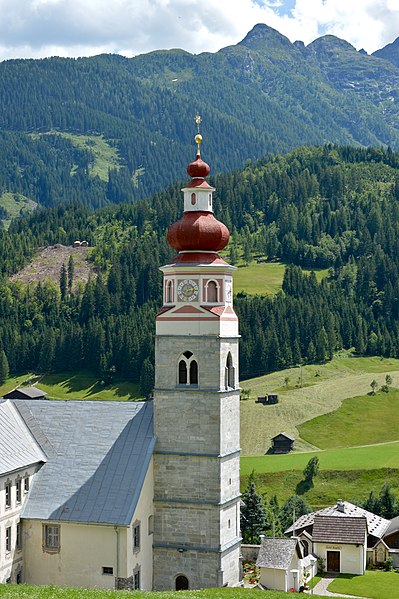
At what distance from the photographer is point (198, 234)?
2203 inches

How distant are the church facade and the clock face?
0.19 feet

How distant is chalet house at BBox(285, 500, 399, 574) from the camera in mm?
70562

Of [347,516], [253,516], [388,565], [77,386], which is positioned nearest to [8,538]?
[253,516]

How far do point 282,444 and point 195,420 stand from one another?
216ft

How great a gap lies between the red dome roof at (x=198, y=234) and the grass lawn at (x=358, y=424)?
7015 cm

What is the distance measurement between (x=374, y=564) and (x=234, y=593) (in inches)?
1135

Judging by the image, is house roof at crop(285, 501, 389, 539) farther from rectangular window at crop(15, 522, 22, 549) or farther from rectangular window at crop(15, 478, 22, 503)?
rectangular window at crop(15, 478, 22, 503)

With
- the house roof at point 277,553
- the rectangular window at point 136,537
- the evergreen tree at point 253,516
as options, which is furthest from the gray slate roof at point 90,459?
the evergreen tree at point 253,516

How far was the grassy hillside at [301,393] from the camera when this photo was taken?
12506cm

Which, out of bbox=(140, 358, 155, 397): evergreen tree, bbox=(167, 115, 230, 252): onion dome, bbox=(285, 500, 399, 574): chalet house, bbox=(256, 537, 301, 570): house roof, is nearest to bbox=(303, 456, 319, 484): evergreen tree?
bbox=(285, 500, 399, 574): chalet house

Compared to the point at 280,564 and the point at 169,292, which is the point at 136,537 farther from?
the point at 169,292

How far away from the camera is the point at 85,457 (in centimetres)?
5625

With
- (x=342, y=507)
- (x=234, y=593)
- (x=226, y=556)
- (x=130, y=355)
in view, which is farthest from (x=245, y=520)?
(x=130, y=355)

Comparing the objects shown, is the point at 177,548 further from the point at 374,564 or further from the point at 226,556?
the point at 374,564
